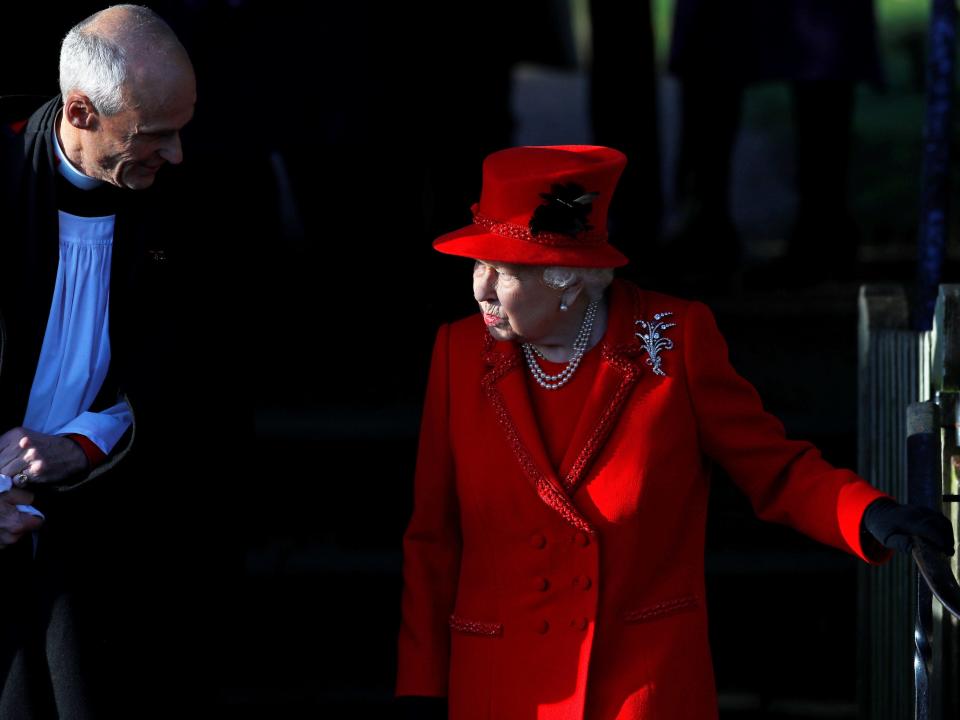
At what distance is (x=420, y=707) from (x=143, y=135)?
1.09 m

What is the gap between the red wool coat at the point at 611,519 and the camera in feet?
9.05

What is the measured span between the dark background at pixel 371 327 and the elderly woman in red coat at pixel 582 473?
2.06 ft

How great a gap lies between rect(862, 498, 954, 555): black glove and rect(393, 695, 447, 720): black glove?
2.64 feet

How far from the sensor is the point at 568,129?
9.88 meters

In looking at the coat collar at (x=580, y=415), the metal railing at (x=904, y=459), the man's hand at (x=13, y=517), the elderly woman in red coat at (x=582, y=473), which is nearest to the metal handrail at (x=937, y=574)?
the elderly woman in red coat at (x=582, y=473)

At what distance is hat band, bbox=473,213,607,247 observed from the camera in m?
2.70

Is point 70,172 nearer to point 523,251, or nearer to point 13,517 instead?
point 13,517

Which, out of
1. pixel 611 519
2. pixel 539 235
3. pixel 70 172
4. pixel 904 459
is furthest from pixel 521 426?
pixel 904 459

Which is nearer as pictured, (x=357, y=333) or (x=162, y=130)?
(x=162, y=130)

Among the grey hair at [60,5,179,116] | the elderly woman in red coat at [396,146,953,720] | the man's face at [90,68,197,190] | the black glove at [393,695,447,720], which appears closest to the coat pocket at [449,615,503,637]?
the elderly woman in red coat at [396,146,953,720]

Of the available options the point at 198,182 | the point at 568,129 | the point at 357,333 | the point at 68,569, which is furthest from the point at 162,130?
the point at 568,129

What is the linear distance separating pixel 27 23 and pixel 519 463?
2208 mm

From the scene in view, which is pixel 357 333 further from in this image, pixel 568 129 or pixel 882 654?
pixel 568 129

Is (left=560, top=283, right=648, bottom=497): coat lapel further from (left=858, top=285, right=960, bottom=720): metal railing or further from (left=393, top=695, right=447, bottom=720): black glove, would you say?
(left=858, top=285, right=960, bottom=720): metal railing
